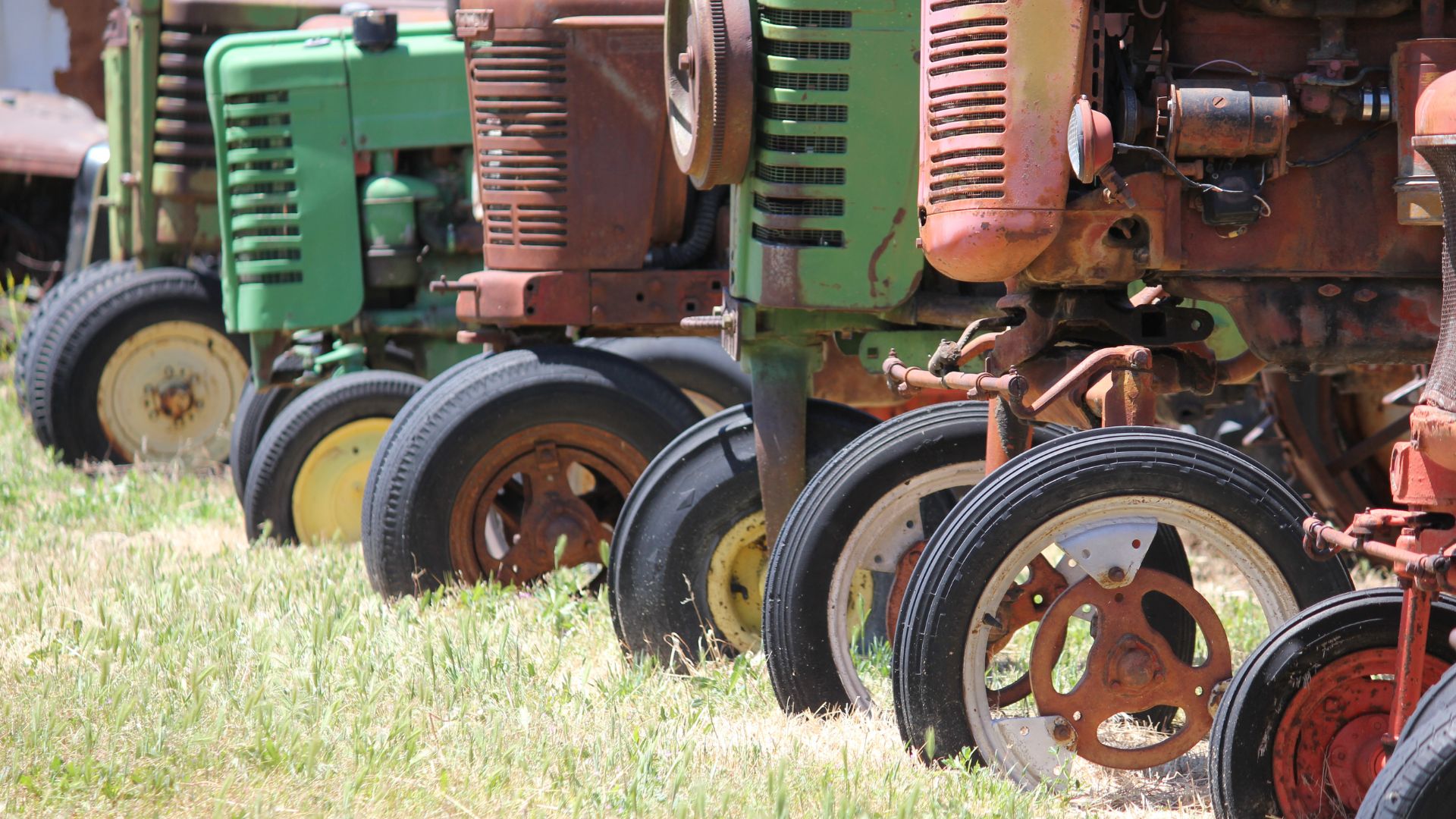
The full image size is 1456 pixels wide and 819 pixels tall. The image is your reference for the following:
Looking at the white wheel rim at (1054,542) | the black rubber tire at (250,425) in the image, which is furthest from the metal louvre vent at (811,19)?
the black rubber tire at (250,425)

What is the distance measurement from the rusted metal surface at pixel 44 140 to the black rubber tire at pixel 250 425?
444 cm

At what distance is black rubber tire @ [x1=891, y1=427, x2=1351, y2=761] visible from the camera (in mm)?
3365

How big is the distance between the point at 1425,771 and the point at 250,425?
232 inches

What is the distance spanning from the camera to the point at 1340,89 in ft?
11.9

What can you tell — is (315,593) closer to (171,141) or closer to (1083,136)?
(1083,136)

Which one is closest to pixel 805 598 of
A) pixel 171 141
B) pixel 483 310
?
pixel 483 310

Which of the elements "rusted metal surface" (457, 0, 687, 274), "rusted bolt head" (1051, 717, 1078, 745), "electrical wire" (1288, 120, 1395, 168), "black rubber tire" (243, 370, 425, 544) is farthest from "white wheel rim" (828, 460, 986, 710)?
"black rubber tire" (243, 370, 425, 544)

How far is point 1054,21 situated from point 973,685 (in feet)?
4.56

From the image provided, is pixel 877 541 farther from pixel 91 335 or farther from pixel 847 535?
pixel 91 335

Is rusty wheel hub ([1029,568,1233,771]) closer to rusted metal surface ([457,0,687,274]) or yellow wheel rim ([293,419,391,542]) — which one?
rusted metal surface ([457,0,687,274])

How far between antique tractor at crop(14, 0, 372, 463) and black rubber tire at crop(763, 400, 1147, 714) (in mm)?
5255

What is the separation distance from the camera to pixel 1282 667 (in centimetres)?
308

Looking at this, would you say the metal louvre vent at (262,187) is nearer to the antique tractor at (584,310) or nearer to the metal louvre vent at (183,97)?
the metal louvre vent at (183,97)

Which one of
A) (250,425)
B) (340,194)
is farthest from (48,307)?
(340,194)
